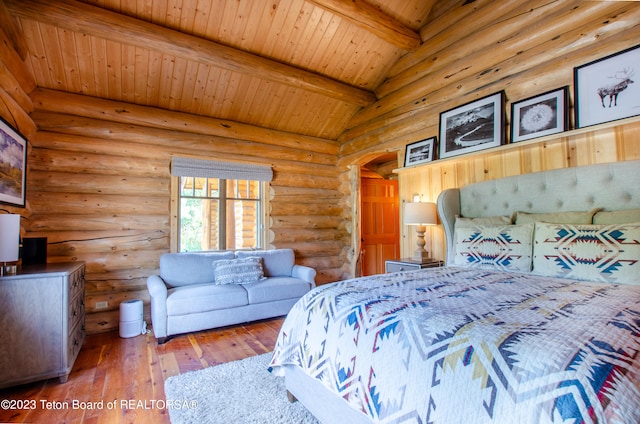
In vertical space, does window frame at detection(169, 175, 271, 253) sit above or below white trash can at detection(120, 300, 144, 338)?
above

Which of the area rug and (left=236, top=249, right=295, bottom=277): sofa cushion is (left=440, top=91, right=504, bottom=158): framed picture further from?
the area rug

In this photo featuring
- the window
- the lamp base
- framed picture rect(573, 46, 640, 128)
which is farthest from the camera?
the window

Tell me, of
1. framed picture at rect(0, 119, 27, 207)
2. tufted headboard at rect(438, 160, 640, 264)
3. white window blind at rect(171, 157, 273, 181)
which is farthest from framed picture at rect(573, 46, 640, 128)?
framed picture at rect(0, 119, 27, 207)

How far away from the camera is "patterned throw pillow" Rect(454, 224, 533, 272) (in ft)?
7.59

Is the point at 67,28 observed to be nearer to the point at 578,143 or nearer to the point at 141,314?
the point at 141,314

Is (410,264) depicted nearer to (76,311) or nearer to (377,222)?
(377,222)

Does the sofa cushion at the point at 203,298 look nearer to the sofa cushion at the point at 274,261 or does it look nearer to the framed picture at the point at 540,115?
the sofa cushion at the point at 274,261

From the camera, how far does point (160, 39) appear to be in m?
3.10

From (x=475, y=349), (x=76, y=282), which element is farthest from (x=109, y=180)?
(x=475, y=349)

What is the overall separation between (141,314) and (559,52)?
15.9ft

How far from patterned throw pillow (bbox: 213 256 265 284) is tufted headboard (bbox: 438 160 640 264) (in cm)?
Answer: 228

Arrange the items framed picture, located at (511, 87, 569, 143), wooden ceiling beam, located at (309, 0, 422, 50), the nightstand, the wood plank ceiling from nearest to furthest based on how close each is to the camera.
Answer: framed picture, located at (511, 87, 569, 143)
the wood plank ceiling
wooden ceiling beam, located at (309, 0, 422, 50)
the nightstand

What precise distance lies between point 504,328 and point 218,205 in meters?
4.05

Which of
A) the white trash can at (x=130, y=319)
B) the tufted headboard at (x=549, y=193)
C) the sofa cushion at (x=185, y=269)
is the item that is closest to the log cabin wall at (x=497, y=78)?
the tufted headboard at (x=549, y=193)
